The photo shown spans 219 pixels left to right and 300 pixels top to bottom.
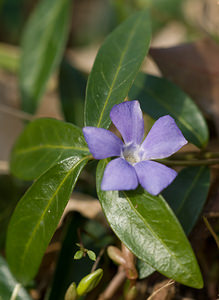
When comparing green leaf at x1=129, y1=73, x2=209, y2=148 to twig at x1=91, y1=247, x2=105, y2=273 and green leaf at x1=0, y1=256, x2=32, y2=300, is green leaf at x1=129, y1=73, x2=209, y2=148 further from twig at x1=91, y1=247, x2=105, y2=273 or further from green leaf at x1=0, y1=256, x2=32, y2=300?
green leaf at x1=0, y1=256, x2=32, y2=300

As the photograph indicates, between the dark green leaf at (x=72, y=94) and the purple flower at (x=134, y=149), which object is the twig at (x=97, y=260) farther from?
the dark green leaf at (x=72, y=94)

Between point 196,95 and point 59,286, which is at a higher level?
point 196,95

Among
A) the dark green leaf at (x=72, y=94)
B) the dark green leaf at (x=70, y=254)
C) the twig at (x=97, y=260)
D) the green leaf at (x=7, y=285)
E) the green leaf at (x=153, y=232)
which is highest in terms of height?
the green leaf at (x=153, y=232)

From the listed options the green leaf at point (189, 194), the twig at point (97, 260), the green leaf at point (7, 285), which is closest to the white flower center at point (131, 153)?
the green leaf at point (189, 194)

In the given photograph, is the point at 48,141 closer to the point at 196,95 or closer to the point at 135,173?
the point at 135,173

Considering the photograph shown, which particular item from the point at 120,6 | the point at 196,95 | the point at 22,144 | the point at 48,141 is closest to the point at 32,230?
the point at 48,141

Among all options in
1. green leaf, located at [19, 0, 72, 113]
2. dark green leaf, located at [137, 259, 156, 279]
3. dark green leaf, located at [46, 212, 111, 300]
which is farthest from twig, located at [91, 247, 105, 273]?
green leaf, located at [19, 0, 72, 113]

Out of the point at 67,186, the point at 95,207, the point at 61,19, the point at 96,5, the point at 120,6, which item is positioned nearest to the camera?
the point at 67,186

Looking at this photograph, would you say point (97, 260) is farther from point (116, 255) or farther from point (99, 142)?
point (99, 142)
